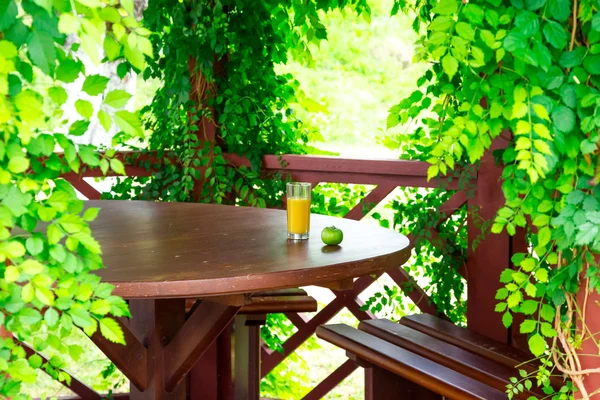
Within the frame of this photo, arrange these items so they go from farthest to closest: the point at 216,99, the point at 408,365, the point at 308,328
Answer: the point at 308,328 < the point at 216,99 < the point at 408,365

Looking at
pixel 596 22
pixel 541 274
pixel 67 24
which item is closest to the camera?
pixel 67 24

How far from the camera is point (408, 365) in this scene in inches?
84.7

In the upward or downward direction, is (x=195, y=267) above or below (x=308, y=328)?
above

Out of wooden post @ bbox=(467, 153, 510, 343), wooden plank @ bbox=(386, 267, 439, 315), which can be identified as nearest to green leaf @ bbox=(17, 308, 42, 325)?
wooden post @ bbox=(467, 153, 510, 343)

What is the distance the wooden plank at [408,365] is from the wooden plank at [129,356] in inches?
22.8

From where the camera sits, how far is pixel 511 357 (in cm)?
229

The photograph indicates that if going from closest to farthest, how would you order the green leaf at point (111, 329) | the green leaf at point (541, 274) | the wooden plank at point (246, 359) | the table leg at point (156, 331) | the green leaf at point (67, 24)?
the green leaf at point (67, 24) → the green leaf at point (111, 329) → the green leaf at point (541, 274) → the table leg at point (156, 331) → the wooden plank at point (246, 359)

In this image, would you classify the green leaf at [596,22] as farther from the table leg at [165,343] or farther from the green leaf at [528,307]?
the table leg at [165,343]

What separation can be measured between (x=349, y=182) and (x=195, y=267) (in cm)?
164

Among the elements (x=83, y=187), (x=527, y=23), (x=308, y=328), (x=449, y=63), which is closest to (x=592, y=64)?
(x=527, y=23)

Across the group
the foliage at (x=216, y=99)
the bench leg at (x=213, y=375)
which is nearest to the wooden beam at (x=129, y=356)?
the bench leg at (x=213, y=375)

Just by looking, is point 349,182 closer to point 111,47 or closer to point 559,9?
point 559,9

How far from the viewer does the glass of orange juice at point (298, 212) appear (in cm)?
210

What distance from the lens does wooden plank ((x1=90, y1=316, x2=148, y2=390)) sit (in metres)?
1.99
